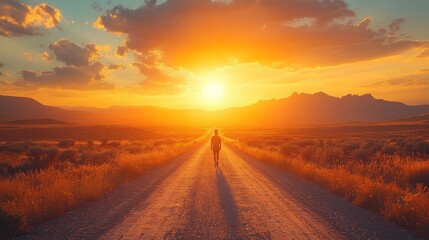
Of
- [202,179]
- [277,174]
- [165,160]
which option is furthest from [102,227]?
[165,160]

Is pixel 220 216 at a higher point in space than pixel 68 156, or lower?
higher

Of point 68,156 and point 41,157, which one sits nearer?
point 41,157

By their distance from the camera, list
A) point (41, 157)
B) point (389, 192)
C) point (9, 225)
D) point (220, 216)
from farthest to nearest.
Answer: point (41, 157) < point (389, 192) < point (220, 216) < point (9, 225)

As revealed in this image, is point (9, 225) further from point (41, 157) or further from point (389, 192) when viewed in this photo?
point (41, 157)

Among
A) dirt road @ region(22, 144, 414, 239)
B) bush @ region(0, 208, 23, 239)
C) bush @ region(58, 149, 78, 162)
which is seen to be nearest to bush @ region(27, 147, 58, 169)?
bush @ region(58, 149, 78, 162)

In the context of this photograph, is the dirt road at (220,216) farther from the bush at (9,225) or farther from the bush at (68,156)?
the bush at (68,156)

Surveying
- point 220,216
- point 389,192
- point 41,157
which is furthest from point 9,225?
point 41,157

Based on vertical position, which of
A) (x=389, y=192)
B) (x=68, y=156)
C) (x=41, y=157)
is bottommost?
(x=68, y=156)

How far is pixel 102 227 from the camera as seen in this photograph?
8.07 metres

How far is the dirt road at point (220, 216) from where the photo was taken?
7.51 metres

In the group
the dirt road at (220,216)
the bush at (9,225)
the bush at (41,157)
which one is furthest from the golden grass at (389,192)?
the bush at (41,157)

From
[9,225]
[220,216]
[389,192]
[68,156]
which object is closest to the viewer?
[9,225]

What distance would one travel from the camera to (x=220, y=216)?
9055mm

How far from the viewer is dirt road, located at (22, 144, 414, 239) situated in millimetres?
7506
